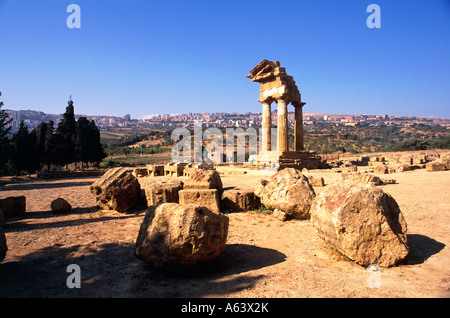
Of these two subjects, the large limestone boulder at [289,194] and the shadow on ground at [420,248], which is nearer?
the shadow on ground at [420,248]

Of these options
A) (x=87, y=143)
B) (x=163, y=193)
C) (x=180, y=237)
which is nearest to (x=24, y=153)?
(x=87, y=143)

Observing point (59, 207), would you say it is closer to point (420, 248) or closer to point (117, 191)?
point (117, 191)

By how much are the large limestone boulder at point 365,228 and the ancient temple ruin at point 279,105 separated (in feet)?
40.8

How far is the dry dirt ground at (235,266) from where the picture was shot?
3.02 m

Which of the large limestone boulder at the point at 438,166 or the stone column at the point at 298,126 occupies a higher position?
the stone column at the point at 298,126

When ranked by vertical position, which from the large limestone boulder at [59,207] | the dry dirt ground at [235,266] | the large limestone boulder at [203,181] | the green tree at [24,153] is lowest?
the dry dirt ground at [235,266]

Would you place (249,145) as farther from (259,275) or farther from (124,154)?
(259,275)

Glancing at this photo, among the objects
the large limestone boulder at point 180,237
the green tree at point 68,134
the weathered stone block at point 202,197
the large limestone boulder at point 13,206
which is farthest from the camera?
the green tree at point 68,134

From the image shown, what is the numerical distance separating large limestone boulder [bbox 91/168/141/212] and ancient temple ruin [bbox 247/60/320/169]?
417 inches

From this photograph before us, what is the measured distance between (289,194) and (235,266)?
2.82 metres

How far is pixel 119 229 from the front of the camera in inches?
224

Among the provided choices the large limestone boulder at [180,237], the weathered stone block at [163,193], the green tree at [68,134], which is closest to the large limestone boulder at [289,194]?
the weathered stone block at [163,193]

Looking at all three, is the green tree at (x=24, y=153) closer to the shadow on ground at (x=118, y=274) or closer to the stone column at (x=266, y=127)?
the stone column at (x=266, y=127)

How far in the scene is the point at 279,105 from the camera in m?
17.9
